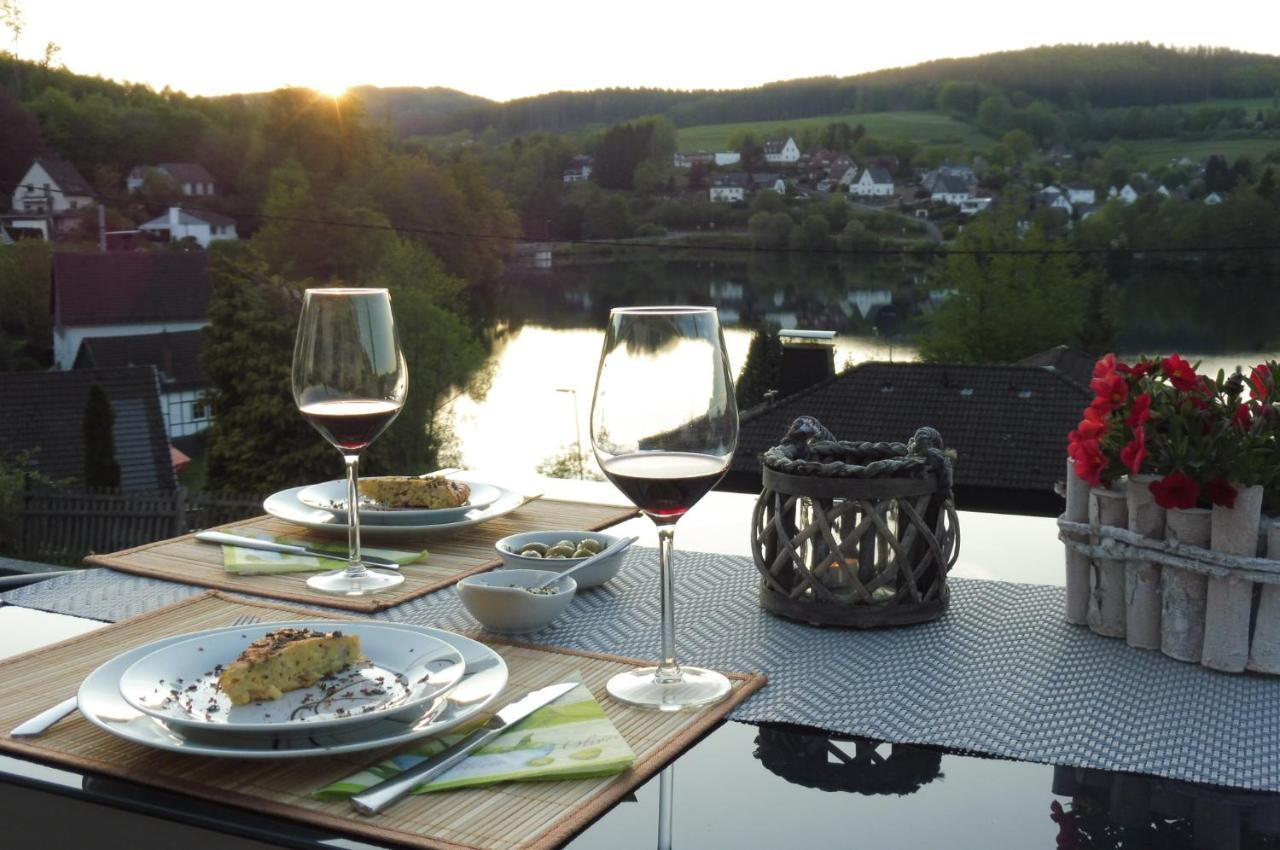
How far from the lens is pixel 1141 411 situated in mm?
908

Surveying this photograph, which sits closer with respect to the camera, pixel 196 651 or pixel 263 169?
pixel 196 651

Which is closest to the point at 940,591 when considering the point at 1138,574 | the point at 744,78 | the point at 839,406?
the point at 1138,574

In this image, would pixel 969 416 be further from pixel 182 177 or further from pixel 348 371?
pixel 182 177

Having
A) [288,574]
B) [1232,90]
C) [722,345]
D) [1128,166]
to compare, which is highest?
[1232,90]

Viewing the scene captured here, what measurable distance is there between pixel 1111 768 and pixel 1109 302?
34526mm

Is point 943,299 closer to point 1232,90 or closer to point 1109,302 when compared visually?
point 1109,302

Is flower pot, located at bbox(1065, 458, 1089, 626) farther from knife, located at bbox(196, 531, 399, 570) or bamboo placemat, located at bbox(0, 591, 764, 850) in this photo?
knife, located at bbox(196, 531, 399, 570)

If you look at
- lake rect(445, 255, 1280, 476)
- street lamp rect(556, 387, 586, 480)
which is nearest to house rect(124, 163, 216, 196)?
lake rect(445, 255, 1280, 476)

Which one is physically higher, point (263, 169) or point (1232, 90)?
point (1232, 90)

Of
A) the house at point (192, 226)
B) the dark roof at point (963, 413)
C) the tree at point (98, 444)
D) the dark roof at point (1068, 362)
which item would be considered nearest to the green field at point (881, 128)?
the dark roof at point (1068, 362)

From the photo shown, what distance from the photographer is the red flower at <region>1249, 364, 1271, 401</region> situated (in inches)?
35.9

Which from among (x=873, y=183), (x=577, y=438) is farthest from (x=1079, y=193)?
(x=577, y=438)

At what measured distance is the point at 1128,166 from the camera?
1151 inches

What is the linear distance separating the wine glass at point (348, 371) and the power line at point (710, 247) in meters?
22.7
